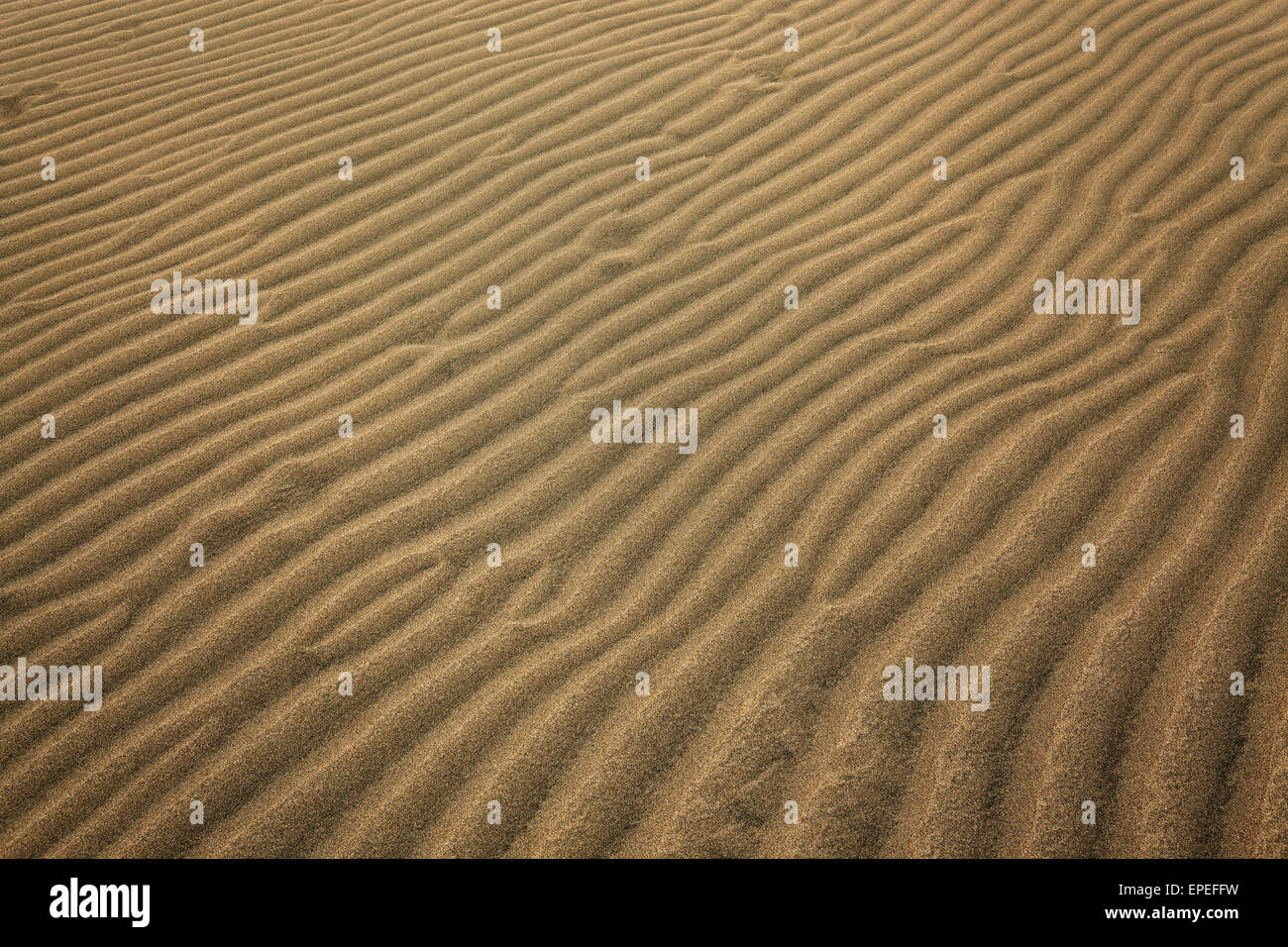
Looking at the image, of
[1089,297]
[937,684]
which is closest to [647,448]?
[937,684]

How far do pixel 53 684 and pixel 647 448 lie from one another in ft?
6.63

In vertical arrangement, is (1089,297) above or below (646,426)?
above

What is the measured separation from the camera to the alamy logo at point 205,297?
3.63 metres

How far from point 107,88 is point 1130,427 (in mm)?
5502

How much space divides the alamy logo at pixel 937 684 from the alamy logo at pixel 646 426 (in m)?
1.11

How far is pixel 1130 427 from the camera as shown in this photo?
3094mm
